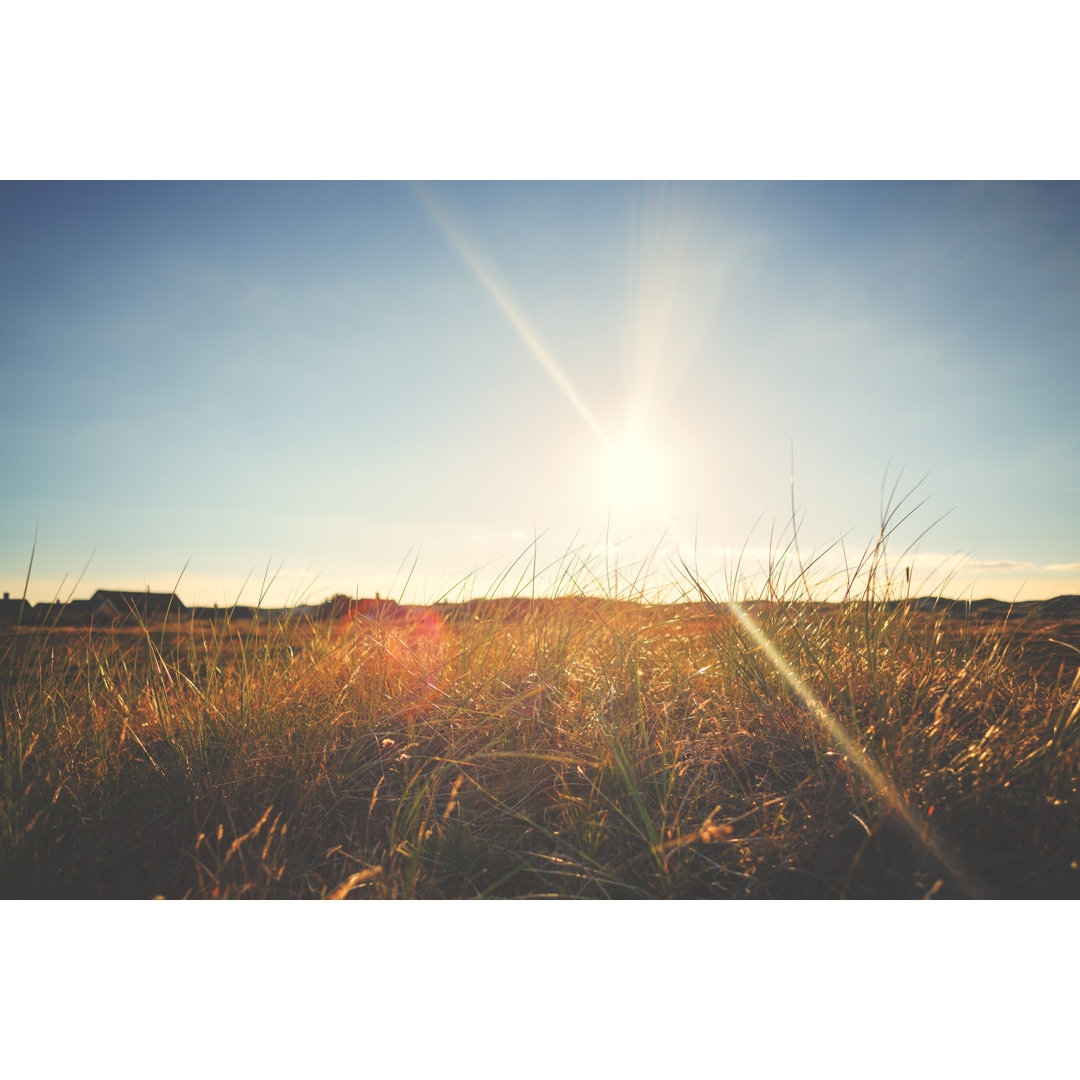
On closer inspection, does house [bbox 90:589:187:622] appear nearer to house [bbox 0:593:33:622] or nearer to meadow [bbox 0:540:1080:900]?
meadow [bbox 0:540:1080:900]

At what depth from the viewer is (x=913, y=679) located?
6.19ft

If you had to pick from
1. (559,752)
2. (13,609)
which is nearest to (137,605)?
(13,609)

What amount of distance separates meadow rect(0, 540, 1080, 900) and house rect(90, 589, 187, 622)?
3.4 inches

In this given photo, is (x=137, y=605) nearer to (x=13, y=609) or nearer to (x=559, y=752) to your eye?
(x=13, y=609)

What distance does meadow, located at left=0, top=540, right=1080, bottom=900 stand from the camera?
4.38 feet

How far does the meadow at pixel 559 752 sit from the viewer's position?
1.33 m

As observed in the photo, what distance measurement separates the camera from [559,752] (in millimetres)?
1752

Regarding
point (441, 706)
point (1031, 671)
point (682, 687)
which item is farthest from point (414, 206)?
point (1031, 671)

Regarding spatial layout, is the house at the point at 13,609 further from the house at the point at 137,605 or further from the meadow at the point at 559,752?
the house at the point at 137,605

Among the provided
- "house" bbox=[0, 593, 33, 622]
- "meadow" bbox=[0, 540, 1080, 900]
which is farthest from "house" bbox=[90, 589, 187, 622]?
"house" bbox=[0, 593, 33, 622]

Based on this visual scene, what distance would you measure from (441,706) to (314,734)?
427 mm

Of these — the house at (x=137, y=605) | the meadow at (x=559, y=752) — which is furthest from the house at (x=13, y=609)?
the house at (x=137, y=605)

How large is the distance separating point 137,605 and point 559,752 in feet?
6.26

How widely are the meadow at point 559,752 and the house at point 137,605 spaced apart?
0.09m
